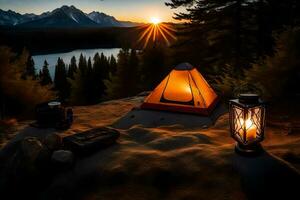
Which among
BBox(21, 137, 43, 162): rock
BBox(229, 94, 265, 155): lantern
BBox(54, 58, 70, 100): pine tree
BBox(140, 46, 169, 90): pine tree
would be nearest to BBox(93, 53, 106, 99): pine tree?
BBox(54, 58, 70, 100): pine tree

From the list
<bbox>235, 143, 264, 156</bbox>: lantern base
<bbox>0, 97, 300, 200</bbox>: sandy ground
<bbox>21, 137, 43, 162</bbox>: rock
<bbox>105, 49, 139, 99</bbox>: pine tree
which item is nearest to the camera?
<bbox>0, 97, 300, 200</bbox>: sandy ground

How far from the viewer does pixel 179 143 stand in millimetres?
5773

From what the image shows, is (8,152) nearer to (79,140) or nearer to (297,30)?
(79,140)

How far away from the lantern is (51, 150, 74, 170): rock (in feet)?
9.03

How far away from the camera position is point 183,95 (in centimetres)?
921

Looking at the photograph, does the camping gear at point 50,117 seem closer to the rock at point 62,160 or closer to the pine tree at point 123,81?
the rock at point 62,160

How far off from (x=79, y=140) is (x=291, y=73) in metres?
7.74

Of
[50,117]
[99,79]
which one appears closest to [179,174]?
[50,117]

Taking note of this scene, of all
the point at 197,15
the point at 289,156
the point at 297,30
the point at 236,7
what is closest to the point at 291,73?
the point at 297,30

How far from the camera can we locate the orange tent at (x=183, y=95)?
8930 mm

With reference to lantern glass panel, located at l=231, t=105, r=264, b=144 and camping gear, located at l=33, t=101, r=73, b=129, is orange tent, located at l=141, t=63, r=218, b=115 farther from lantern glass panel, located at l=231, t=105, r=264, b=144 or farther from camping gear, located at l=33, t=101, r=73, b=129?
lantern glass panel, located at l=231, t=105, r=264, b=144

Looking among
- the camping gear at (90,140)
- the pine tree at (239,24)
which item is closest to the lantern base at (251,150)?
the camping gear at (90,140)

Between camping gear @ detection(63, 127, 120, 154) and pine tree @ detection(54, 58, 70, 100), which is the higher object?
camping gear @ detection(63, 127, 120, 154)

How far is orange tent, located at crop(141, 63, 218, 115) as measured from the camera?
352 inches
